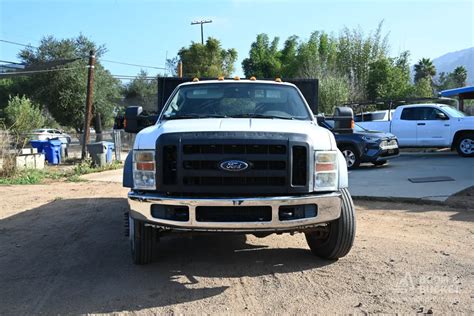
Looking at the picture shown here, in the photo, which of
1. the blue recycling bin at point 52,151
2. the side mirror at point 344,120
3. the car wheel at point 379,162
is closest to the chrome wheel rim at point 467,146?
the car wheel at point 379,162

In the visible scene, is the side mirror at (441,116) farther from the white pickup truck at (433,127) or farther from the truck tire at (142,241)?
the truck tire at (142,241)

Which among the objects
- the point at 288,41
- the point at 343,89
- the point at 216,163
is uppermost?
the point at 288,41

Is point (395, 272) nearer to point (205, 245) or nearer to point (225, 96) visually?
point (205, 245)

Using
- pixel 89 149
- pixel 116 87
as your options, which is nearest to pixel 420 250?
pixel 89 149

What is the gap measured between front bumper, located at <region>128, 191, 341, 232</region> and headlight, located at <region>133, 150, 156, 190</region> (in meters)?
0.11

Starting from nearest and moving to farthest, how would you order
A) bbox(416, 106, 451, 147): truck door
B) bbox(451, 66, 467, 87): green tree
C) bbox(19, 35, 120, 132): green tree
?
1. bbox(416, 106, 451, 147): truck door
2. bbox(19, 35, 120, 132): green tree
3. bbox(451, 66, 467, 87): green tree

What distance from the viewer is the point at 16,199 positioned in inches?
398

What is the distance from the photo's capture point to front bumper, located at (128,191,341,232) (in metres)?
4.15

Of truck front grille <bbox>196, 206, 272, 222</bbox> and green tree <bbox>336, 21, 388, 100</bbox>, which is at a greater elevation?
green tree <bbox>336, 21, 388, 100</bbox>

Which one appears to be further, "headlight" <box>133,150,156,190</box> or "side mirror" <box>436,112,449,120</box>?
"side mirror" <box>436,112,449,120</box>

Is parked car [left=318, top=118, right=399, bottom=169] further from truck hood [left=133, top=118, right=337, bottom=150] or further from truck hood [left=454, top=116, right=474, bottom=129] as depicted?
truck hood [left=133, top=118, right=337, bottom=150]

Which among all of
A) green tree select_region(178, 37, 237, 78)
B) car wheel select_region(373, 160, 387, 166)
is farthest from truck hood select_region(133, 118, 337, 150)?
green tree select_region(178, 37, 237, 78)

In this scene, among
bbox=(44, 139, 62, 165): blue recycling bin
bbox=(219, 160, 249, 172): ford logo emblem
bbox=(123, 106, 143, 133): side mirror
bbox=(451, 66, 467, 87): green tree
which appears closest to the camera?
bbox=(219, 160, 249, 172): ford logo emblem

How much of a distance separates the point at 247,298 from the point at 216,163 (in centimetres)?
120
